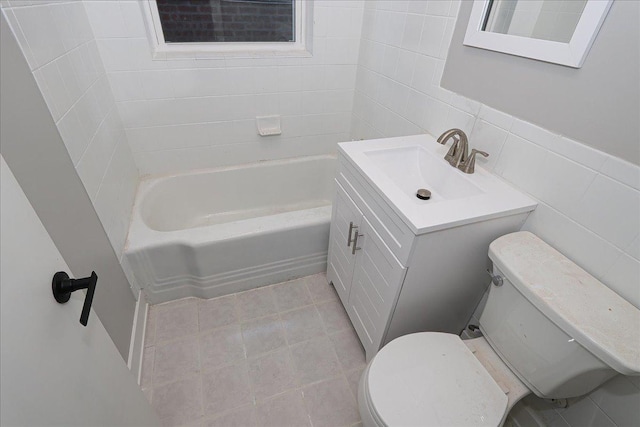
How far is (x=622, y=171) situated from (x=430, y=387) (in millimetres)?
762

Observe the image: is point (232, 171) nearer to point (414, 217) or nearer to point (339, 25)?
point (339, 25)

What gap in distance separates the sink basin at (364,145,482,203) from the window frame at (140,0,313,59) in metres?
1.00

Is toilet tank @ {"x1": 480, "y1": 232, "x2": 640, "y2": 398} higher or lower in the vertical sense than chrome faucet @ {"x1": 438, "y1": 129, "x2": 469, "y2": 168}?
lower

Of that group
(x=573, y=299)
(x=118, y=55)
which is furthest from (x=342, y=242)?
(x=118, y=55)

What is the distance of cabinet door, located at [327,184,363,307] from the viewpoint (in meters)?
1.32

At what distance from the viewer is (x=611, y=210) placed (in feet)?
2.76

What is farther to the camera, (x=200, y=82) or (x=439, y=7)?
(x=200, y=82)

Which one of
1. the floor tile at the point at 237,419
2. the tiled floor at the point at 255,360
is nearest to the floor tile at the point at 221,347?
the tiled floor at the point at 255,360

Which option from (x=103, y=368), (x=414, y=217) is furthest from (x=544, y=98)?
(x=103, y=368)

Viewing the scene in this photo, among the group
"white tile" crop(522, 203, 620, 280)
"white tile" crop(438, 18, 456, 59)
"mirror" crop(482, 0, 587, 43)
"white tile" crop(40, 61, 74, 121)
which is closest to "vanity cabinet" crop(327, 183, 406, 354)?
"white tile" crop(522, 203, 620, 280)

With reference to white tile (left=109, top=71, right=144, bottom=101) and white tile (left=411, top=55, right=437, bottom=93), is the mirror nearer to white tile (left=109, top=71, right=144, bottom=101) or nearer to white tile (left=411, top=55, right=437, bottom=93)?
white tile (left=411, top=55, right=437, bottom=93)

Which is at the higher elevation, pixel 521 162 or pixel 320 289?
pixel 521 162

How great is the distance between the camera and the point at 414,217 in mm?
931

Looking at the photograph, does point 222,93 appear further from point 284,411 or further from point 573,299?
point 573,299
